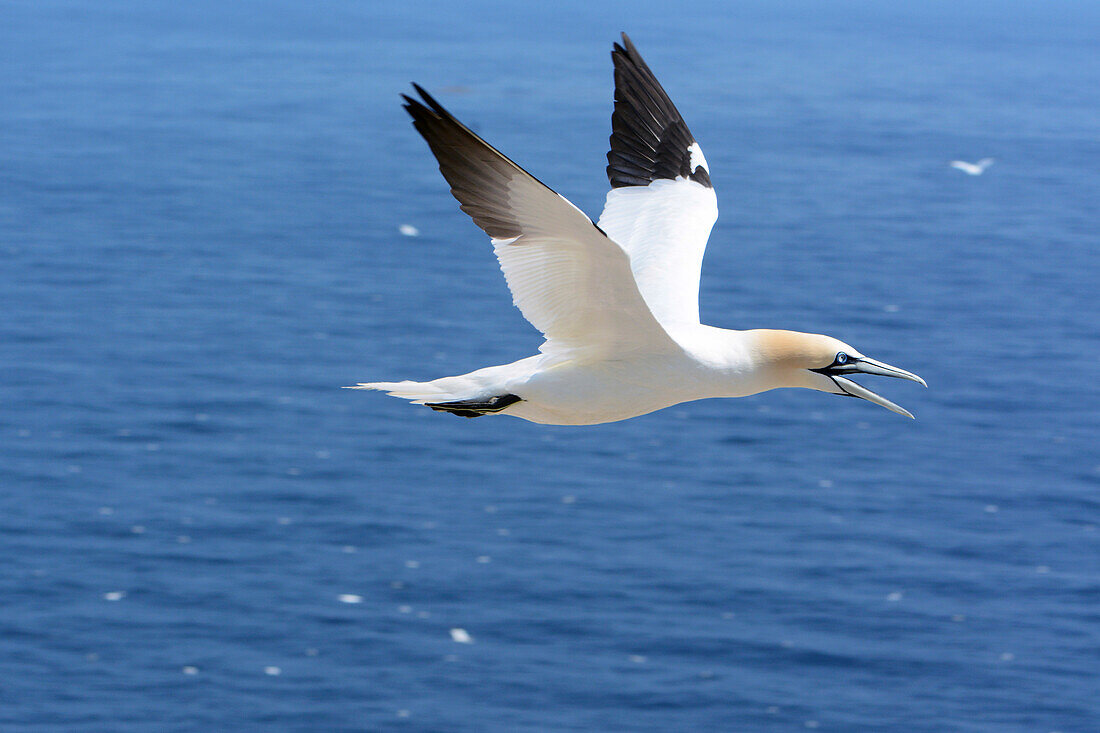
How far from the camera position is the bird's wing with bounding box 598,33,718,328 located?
13.3 m

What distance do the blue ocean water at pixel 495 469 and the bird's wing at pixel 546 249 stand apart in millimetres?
26624

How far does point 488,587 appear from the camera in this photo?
3994 cm

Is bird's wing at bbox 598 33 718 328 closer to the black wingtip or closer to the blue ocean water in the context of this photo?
the black wingtip

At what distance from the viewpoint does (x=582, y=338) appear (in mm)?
11102

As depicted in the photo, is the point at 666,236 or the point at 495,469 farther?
the point at 495,469

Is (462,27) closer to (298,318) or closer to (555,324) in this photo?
(298,318)

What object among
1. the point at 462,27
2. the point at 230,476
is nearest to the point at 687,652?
the point at 230,476

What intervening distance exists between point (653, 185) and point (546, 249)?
3860mm

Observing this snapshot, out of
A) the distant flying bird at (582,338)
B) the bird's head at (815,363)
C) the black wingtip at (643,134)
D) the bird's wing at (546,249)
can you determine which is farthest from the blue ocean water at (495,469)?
the bird's wing at (546,249)

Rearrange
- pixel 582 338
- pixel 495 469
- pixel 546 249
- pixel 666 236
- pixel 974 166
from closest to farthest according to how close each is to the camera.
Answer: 1. pixel 546 249
2. pixel 582 338
3. pixel 666 236
4. pixel 495 469
5. pixel 974 166

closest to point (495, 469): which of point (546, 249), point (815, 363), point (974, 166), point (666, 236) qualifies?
point (974, 166)

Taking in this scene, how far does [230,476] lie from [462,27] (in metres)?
53.1

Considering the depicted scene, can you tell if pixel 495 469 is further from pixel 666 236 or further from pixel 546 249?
pixel 546 249

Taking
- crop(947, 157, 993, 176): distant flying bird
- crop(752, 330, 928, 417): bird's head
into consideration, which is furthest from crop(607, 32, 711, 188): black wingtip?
crop(947, 157, 993, 176): distant flying bird
